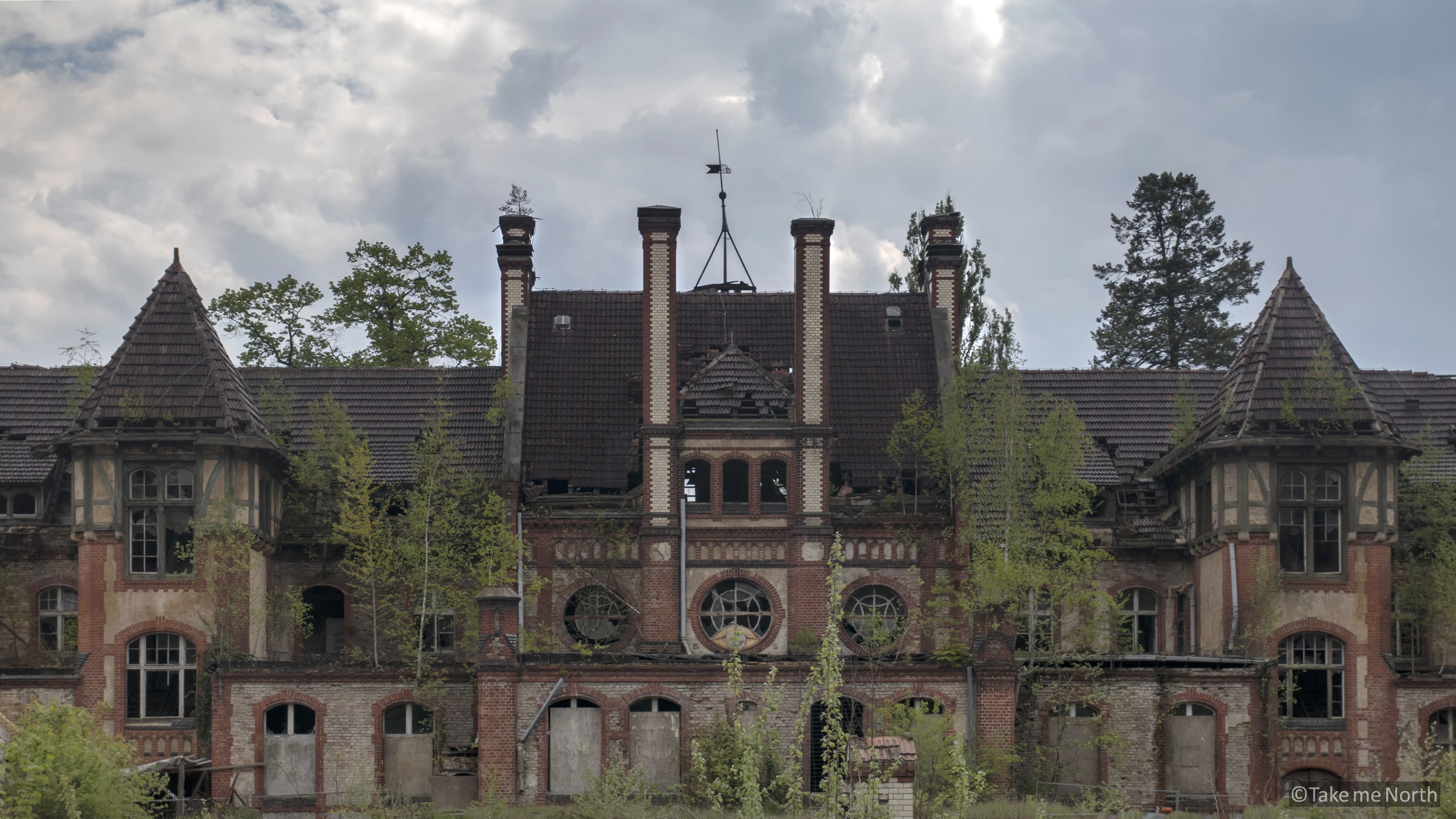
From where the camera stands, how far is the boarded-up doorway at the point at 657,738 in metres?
31.0

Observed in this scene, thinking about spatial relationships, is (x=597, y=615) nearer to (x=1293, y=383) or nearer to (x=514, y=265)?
(x=514, y=265)

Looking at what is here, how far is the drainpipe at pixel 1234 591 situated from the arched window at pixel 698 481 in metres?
11.1

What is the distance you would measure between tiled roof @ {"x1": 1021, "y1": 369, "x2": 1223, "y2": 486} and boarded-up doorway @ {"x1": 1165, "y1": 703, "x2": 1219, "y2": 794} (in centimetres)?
717

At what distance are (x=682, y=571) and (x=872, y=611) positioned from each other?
4.34 metres

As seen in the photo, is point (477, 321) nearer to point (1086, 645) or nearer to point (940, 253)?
point (940, 253)

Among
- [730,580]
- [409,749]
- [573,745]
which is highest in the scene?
[730,580]

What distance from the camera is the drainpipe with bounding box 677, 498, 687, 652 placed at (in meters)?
35.8

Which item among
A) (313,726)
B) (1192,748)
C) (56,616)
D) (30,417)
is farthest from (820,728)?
(30,417)

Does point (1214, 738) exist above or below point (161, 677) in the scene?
below

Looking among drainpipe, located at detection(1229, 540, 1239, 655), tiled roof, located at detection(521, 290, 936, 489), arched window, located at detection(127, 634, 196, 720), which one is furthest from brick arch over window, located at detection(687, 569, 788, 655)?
arched window, located at detection(127, 634, 196, 720)

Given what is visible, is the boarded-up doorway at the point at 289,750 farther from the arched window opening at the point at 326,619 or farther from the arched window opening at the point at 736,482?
the arched window opening at the point at 736,482

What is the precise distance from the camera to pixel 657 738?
31.2m

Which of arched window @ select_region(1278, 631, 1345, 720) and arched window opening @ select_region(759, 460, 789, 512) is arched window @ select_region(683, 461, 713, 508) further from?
arched window @ select_region(1278, 631, 1345, 720)

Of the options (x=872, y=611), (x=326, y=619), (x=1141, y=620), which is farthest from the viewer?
(x=1141, y=620)
